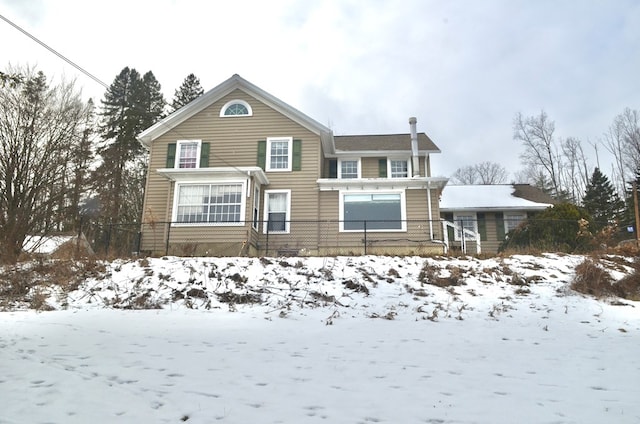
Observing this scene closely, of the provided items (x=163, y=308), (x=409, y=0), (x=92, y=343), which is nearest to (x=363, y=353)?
(x=92, y=343)

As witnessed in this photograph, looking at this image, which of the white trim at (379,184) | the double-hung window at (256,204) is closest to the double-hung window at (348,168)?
the white trim at (379,184)

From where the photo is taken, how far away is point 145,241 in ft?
48.6

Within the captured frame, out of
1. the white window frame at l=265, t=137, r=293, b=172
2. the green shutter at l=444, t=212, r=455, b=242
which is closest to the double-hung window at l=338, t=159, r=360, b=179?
the white window frame at l=265, t=137, r=293, b=172

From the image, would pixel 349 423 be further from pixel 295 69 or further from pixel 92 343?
pixel 295 69

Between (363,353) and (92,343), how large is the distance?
342 cm

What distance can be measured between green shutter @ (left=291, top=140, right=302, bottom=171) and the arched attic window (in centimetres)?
240

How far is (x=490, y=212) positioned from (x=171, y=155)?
15620mm

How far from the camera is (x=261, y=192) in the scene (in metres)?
15.6

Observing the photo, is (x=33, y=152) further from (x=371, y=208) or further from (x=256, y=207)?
(x=371, y=208)

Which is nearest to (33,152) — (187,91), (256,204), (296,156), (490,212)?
(256,204)

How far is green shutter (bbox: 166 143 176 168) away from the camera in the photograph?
630 inches

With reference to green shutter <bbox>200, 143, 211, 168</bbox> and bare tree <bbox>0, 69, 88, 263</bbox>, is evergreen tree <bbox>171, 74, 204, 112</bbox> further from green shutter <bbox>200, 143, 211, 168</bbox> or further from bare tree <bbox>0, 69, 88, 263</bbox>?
green shutter <bbox>200, 143, 211, 168</bbox>

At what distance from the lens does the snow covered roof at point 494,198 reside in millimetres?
19850

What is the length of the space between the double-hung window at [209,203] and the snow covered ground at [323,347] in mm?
4561
